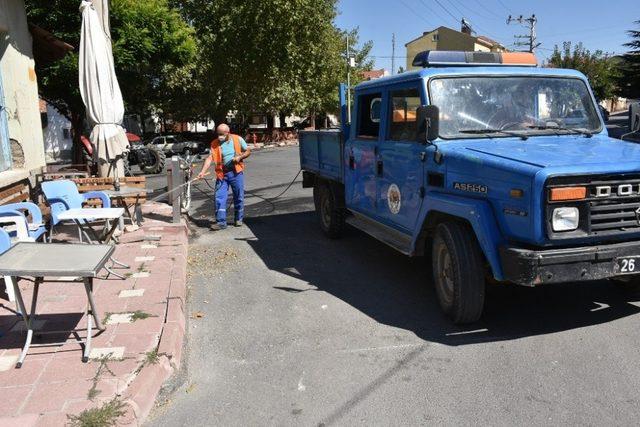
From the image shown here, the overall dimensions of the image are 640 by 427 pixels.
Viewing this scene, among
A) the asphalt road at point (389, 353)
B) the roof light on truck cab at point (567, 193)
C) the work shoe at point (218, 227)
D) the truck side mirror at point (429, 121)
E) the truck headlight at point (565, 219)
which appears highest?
the truck side mirror at point (429, 121)

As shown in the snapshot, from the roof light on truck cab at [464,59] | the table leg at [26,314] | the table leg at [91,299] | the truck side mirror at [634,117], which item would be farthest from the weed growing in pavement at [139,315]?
the truck side mirror at [634,117]

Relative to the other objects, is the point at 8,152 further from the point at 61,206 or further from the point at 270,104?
the point at 270,104

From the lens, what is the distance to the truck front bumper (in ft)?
12.4

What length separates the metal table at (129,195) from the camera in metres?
7.23

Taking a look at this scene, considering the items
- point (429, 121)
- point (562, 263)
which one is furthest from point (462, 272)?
point (429, 121)

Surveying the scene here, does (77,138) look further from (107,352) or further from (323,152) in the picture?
(107,352)

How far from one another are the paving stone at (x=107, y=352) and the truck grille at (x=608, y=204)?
10.4ft

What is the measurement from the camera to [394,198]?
18.6 feet

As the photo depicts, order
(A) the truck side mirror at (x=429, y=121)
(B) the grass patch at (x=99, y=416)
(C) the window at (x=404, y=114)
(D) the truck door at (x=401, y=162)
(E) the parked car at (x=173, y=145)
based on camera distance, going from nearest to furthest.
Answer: (B) the grass patch at (x=99, y=416)
(A) the truck side mirror at (x=429, y=121)
(D) the truck door at (x=401, y=162)
(C) the window at (x=404, y=114)
(E) the parked car at (x=173, y=145)

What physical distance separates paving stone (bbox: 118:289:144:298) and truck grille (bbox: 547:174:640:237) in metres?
3.68

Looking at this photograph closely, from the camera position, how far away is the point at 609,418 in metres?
3.19

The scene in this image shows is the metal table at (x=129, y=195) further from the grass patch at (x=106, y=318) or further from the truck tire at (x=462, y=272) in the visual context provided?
the truck tire at (x=462, y=272)

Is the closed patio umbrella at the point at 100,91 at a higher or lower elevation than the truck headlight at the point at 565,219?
higher

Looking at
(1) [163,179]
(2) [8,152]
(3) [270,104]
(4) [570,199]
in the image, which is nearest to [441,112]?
(4) [570,199]
